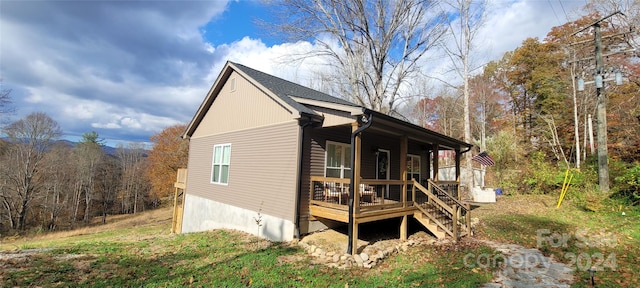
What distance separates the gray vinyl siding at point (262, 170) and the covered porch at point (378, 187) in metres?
0.76

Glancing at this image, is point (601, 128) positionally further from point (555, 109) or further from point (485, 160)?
point (555, 109)

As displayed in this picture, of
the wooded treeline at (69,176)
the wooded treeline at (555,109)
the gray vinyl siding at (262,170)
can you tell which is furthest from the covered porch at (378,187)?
the wooded treeline at (69,176)

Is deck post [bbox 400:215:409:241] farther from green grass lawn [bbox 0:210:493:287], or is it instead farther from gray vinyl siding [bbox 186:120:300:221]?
gray vinyl siding [bbox 186:120:300:221]

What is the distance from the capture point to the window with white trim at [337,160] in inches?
351

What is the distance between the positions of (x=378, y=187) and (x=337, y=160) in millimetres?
2659

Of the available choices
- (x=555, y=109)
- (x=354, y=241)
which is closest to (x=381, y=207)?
(x=354, y=241)

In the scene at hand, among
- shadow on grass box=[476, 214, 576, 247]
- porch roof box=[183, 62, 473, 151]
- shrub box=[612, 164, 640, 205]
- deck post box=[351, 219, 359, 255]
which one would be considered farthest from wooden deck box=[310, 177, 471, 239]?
shrub box=[612, 164, 640, 205]

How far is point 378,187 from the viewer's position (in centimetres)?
1093

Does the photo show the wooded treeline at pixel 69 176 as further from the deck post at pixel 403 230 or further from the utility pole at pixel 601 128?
the utility pole at pixel 601 128

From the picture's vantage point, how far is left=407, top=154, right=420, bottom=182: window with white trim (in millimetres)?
12688

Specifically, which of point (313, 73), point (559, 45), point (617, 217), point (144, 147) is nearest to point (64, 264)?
point (617, 217)

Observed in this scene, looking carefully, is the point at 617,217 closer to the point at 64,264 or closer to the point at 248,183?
the point at 248,183

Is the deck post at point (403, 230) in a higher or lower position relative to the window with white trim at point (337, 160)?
lower

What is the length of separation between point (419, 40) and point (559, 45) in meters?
13.0
